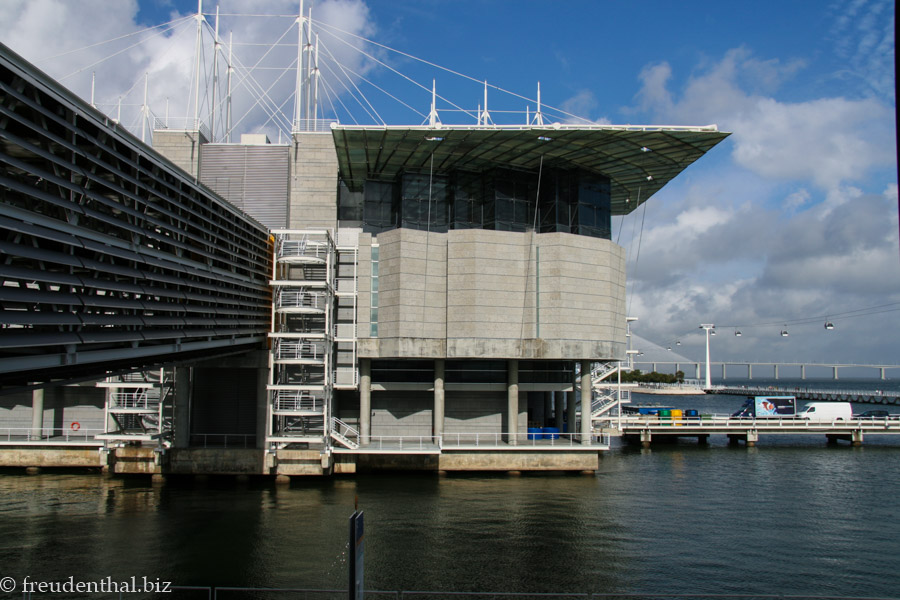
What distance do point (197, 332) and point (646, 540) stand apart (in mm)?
21506

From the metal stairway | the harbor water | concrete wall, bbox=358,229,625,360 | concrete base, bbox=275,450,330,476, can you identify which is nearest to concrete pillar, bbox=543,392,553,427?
concrete wall, bbox=358,229,625,360

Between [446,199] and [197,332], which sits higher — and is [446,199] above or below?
above

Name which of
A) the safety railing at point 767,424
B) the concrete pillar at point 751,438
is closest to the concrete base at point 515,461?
the safety railing at point 767,424

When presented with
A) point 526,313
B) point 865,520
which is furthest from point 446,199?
point 865,520

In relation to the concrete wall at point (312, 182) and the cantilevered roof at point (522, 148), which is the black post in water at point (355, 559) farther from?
the concrete wall at point (312, 182)

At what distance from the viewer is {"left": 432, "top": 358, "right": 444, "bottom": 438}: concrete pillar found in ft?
160

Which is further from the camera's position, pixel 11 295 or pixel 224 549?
pixel 224 549

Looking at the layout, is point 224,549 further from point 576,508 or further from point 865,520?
point 865,520

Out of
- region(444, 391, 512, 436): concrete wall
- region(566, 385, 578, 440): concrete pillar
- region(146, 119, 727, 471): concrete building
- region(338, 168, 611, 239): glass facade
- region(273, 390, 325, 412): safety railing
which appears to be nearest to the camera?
region(273, 390, 325, 412): safety railing

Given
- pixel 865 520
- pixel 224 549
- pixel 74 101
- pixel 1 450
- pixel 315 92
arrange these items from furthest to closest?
pixel 315 92 → pixel 1 450 → pixel 865 520 → pixel 224 549 → pixel 74 101

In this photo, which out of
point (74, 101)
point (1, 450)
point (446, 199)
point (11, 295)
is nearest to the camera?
point (11, 295)

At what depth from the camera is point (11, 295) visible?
14.5 m

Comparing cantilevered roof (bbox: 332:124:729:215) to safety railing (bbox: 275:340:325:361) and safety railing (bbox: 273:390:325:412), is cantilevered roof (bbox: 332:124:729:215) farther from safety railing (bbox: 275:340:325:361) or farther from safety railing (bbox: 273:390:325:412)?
safety railing (bbox: 273:390:325:412)

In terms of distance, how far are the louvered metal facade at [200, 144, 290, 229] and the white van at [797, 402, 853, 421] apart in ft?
189
